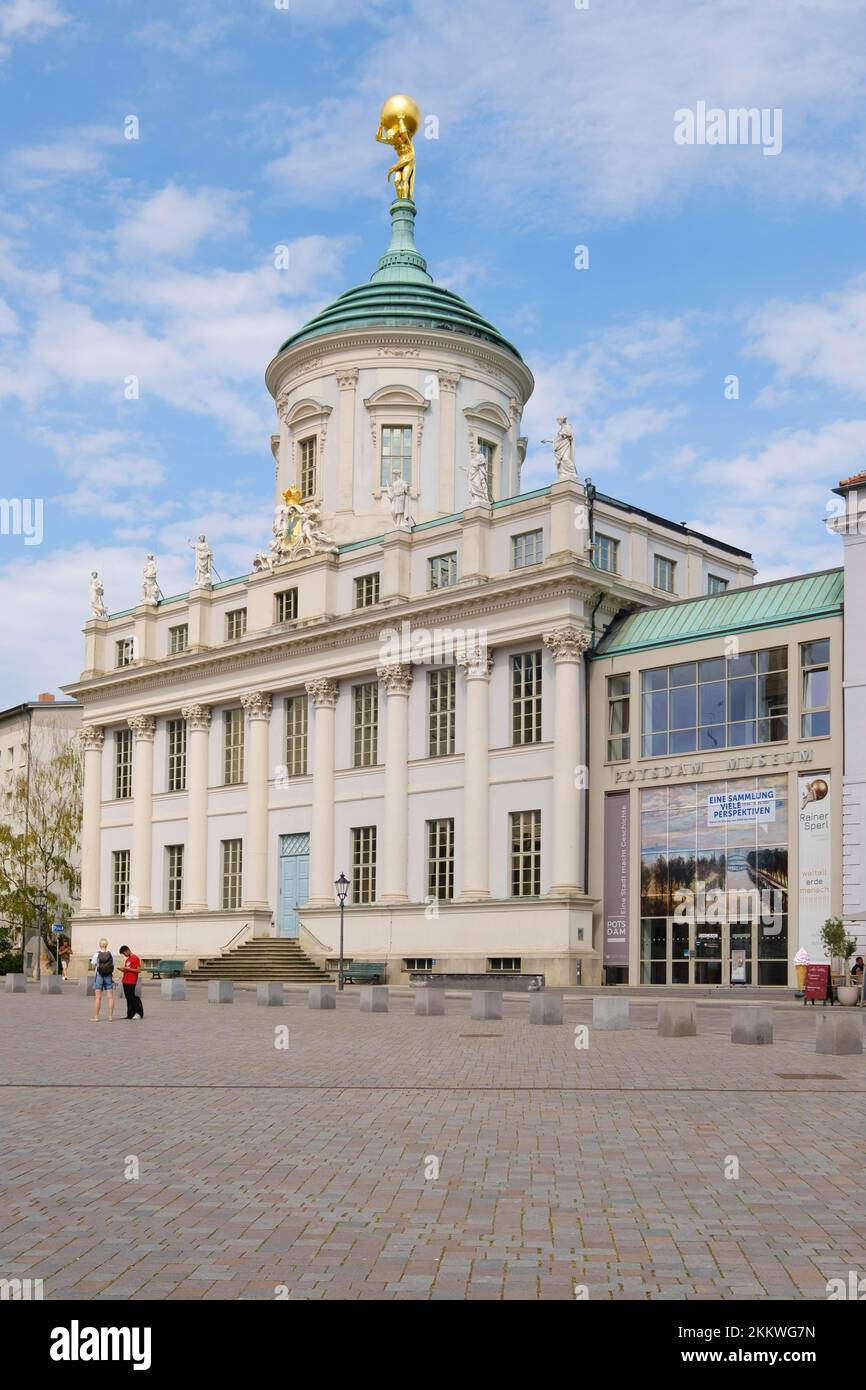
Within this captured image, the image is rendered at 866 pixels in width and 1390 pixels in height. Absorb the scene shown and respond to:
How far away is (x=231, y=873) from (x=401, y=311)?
24.1 m

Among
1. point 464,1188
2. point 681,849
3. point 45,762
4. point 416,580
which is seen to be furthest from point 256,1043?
point 45,762

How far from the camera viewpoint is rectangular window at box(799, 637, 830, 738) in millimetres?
43500

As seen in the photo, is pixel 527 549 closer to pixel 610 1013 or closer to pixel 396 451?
pixel 396 451

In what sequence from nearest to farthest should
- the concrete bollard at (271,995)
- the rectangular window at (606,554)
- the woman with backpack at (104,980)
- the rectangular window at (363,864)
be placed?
the woman with backpack at (104,980)
the concrete bollard at (271,995)
the rectangular window at (606,554)
the rectangular window at (363,864)

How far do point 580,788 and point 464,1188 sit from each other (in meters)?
39.5

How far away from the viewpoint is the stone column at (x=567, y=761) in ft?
161

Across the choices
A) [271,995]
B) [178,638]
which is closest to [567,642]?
[271,995]

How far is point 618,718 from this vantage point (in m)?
49.8

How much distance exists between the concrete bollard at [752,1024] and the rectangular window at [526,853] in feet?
86.2

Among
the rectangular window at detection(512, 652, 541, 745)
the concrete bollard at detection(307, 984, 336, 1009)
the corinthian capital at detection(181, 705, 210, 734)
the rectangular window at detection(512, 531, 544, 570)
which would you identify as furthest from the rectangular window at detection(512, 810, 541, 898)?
the corinthian capital at detection(181, 705, 210, 734)

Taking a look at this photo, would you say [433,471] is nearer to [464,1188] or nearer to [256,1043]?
[256,1043]

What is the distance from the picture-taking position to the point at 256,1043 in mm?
24359

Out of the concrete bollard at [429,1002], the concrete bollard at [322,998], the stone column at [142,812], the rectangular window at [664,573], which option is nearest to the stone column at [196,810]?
the stone column at [142,812]

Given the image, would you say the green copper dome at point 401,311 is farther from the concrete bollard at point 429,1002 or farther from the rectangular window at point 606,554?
the concrete bollard at point 429,1002
